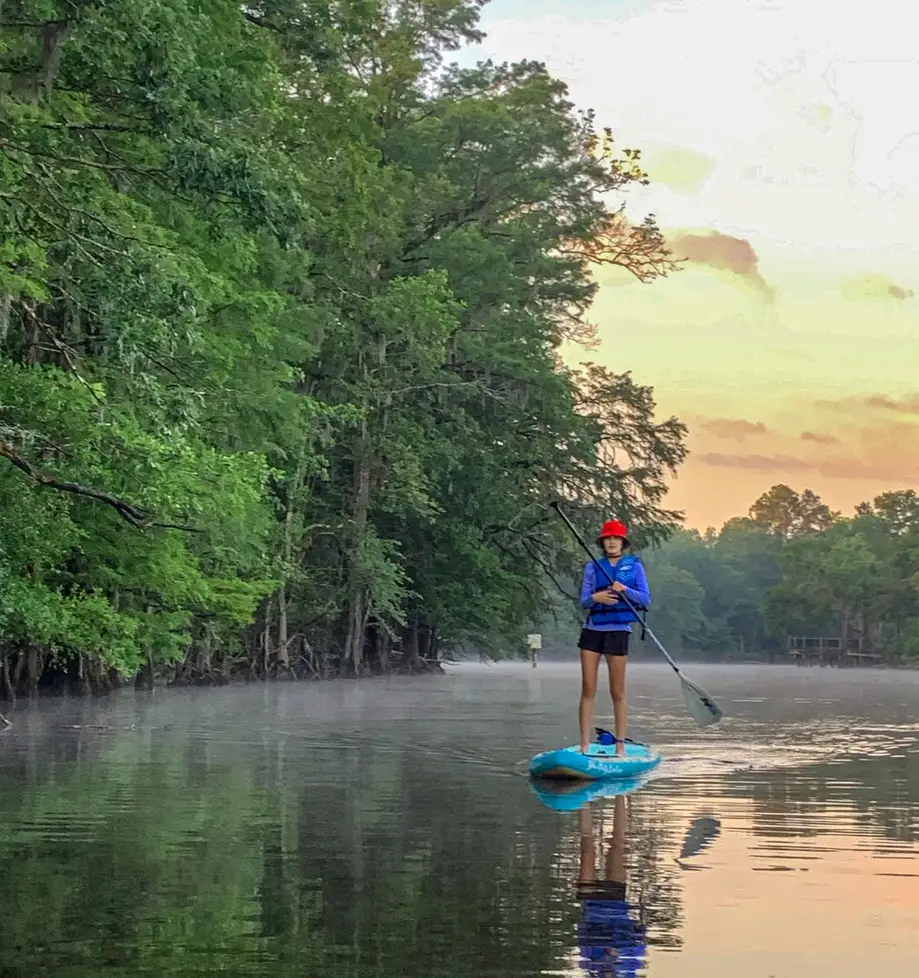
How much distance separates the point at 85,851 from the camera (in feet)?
28.2

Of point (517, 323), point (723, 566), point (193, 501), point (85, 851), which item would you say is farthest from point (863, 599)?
point (85, 851)

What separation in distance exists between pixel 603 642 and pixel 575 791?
1.92 m

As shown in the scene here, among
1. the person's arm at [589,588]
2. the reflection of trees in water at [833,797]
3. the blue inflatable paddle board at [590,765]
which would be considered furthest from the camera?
the person's arm at [589,588]

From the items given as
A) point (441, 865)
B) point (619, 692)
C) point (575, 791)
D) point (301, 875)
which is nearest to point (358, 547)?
point (619, 692)

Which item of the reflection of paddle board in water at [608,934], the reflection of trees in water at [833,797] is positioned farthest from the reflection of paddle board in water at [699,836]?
the reflection of paddle board in water at [608,934]

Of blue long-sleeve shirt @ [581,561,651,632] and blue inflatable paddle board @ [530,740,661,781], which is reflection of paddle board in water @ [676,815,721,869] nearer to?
blue inflatable paddle board @ [530,740,661,781]

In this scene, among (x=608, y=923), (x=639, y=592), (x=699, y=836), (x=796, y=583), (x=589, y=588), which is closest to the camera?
(x=608, y=923)

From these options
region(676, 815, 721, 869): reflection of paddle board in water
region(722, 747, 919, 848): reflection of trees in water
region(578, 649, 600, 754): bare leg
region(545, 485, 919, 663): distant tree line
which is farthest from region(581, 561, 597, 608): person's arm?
region(545, 485, 919, 663): distant tree line

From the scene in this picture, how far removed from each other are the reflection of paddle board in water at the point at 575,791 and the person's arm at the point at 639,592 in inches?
56.7

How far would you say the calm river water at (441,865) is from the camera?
242 inches

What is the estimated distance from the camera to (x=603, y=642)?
1434cm

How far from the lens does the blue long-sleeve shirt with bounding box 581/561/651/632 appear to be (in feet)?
46.0

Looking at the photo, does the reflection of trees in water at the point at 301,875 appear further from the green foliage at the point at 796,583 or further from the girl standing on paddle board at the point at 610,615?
the green foliage at the point at 796,583

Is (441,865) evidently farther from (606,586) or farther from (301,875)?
(606,586)
